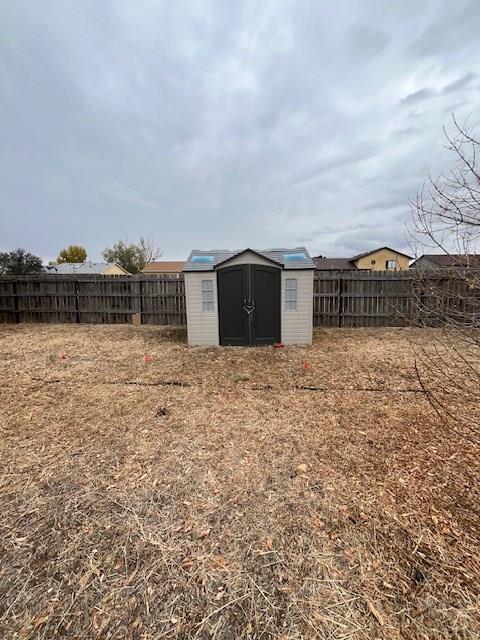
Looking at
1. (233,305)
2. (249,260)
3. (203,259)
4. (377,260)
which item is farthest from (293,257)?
(377,260)

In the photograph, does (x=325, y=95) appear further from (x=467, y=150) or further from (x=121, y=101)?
(x=467, y=150)

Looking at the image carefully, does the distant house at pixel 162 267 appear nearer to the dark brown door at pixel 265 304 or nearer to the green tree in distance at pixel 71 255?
the green tree in distance at pixel 71 255

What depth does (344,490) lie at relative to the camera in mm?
2072

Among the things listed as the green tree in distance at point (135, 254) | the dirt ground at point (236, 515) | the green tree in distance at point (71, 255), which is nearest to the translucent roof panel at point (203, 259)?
the dirt ground at point (236, 515)

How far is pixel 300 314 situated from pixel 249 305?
1.27 metres

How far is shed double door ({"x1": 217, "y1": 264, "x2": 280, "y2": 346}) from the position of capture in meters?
6.56

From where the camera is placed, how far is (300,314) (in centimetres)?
679

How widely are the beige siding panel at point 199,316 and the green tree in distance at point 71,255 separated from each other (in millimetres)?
40340

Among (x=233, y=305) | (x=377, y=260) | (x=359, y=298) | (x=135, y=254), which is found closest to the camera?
Result: (x=233, y=305)

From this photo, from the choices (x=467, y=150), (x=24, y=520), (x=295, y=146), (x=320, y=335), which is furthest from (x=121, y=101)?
(x=24, y=520)

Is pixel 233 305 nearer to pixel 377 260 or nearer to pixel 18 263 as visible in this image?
pixel 18 263

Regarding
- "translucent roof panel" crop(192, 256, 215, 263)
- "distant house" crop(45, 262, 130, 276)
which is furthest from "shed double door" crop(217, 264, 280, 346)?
"distant house" crop(45, 262, 130, 276)

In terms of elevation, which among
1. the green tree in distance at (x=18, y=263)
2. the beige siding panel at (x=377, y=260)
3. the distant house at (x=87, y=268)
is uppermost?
the beige siding panel at (x=377, y=260)

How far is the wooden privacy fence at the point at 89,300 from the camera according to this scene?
389 inches
